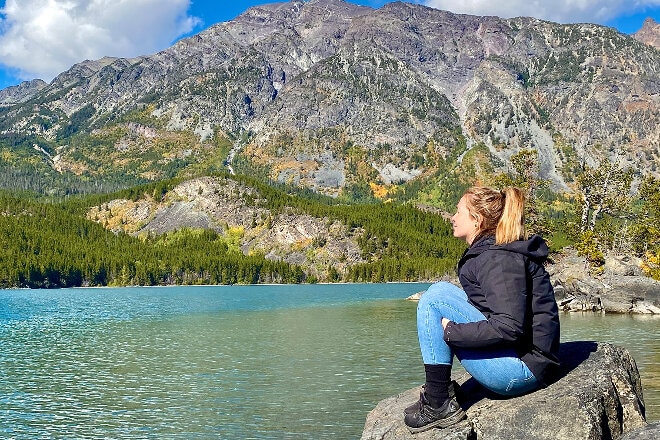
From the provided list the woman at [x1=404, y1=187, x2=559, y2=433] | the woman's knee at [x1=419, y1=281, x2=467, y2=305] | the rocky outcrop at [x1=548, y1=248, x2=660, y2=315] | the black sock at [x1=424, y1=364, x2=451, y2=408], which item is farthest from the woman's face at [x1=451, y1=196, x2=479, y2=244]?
the rocky outcrop at [x1=548, y1=248, x2=660, y2=315]

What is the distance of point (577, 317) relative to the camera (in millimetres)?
66625

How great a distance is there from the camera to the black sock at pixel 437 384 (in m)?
11.1

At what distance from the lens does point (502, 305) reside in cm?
1030

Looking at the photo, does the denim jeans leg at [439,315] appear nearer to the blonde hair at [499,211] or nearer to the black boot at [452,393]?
the black boot at [452,393]

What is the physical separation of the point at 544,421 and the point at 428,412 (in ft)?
6.50

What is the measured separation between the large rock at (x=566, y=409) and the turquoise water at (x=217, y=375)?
10581mm

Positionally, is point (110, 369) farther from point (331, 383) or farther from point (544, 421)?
point (544, 421)

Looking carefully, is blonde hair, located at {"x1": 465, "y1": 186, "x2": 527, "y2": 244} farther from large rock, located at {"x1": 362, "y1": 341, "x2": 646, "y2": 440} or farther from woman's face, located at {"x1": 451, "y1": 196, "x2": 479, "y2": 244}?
large rock, located at {"x1": 362, "y1": 341, "x2": 646, "y2": 440}

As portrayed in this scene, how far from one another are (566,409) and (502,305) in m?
2.36

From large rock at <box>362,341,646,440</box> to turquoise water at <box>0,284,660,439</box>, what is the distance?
1058 cm

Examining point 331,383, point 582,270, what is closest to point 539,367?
point 331,383

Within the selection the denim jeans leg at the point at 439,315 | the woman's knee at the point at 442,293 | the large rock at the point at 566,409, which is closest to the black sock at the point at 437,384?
the denim jeans leg at the point at 439,315

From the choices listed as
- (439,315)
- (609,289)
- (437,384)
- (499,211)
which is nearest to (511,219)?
(499,211)

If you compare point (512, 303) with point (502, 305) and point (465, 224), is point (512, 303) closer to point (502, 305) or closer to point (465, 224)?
point (502, 305)
